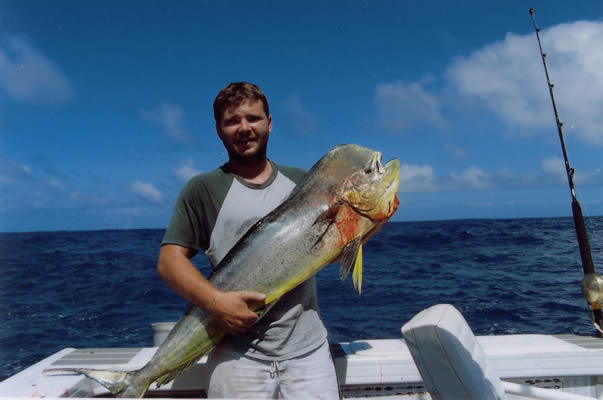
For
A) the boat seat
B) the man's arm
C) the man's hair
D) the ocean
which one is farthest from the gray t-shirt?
the ocean

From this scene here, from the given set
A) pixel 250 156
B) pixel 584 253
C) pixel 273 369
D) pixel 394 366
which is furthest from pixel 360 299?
pixel 250 156

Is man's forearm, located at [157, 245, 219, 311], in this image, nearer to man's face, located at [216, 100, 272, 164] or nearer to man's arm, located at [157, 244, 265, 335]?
man's arm, located at [157, 244, 265, 335]

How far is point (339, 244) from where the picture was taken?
1964 mm

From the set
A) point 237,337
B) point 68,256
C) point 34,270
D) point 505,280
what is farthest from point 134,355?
point 68,256

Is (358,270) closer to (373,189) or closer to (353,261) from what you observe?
(353,261)

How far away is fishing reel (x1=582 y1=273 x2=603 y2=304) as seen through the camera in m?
3.02

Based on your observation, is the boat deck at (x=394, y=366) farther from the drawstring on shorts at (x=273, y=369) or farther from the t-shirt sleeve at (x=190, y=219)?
the t-shirt sleeve at (x=190, y=219)

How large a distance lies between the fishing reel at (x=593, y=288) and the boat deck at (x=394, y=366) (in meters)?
0.31

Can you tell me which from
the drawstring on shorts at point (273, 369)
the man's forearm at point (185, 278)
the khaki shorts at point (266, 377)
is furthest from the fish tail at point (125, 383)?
the drawstring on shorts at point (273, 369)

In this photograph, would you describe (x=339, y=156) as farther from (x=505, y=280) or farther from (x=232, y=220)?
(x=505, y=280)

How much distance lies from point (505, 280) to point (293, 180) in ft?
39.3

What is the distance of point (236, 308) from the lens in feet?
6.25

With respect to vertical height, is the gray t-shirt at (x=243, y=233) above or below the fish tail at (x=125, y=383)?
above

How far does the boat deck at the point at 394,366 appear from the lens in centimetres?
273
